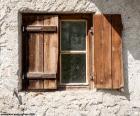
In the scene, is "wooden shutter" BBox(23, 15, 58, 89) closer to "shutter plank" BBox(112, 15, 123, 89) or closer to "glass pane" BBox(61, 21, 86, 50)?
"glass pane" BBox(61, 21, 86, 50)

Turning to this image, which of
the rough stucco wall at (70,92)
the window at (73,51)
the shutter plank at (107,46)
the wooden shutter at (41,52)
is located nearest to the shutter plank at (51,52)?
the wooden shutter at (41,52)

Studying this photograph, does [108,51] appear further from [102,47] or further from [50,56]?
[50,56]

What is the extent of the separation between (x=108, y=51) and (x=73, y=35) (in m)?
0.61

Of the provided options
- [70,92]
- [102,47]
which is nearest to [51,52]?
[70,92]

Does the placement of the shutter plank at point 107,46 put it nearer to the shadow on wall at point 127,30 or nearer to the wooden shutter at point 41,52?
the shadow on wall at point 127,30

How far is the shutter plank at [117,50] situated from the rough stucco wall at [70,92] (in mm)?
96

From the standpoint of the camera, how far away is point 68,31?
6766 millimetres

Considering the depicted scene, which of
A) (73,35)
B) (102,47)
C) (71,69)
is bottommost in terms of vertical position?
(71,69)

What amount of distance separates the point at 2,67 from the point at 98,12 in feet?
5.54

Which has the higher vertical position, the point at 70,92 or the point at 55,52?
the point at 55,52

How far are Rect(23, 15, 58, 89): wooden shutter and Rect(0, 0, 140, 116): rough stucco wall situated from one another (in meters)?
0.16

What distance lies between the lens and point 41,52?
661 cm

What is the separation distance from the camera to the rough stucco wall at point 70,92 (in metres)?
6.54

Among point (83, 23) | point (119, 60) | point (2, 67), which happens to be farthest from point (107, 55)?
point (2, 67)
